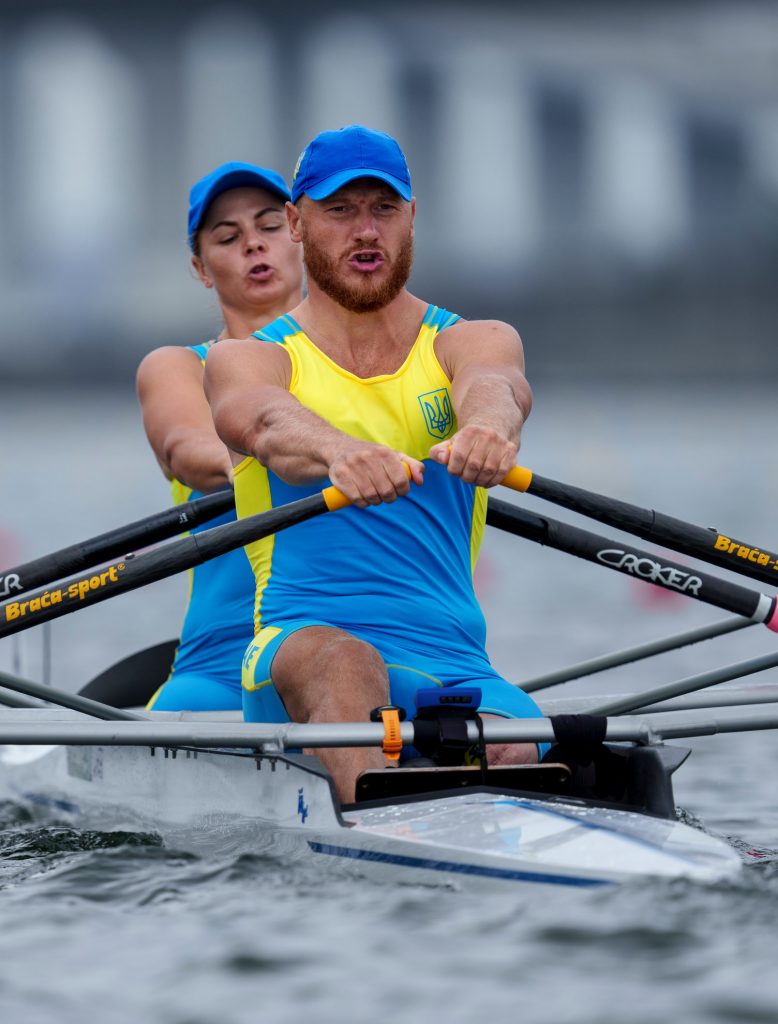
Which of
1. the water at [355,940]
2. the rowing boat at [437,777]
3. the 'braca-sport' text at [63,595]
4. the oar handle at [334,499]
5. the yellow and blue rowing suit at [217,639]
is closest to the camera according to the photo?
the water at [355,940]

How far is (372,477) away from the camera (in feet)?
14.8

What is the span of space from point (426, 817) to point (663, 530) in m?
1.19

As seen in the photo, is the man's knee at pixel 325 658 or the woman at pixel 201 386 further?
the woman at pixel 201 386

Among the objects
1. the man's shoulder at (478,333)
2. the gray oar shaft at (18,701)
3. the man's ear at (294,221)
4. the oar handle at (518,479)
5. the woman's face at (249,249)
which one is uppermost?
the woman's face at (249,249)

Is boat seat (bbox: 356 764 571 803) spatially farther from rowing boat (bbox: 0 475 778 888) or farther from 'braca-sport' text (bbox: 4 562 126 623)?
'braca-sport' text (bbox: 4 562 126 623)

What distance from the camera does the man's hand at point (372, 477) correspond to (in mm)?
4512

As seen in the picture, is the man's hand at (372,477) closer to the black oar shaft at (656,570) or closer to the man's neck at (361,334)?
the man's neck at (361,334)

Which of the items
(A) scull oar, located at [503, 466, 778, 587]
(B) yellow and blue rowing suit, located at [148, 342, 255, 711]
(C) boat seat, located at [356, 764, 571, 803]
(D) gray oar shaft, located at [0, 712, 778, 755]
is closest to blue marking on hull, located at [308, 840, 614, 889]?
(C) boat seat, located at [356, 764, 571, 803]

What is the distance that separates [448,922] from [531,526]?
1.63 metres

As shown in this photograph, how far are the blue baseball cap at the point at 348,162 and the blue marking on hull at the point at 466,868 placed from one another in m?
1.90

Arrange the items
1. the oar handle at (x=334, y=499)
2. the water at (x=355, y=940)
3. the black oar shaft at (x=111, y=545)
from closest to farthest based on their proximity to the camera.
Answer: the water at (x=355, y=940) → the oar handle at (x=334, y=499) → the black oar shaft at (x=111, y=545)

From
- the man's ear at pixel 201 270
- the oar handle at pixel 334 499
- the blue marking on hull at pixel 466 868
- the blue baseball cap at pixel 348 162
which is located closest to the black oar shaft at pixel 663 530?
the oar handle at pixel 334 499

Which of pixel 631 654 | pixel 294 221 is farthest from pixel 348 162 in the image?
pixel 631 654

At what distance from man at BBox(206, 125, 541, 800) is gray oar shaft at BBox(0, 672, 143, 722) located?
0.91 m
